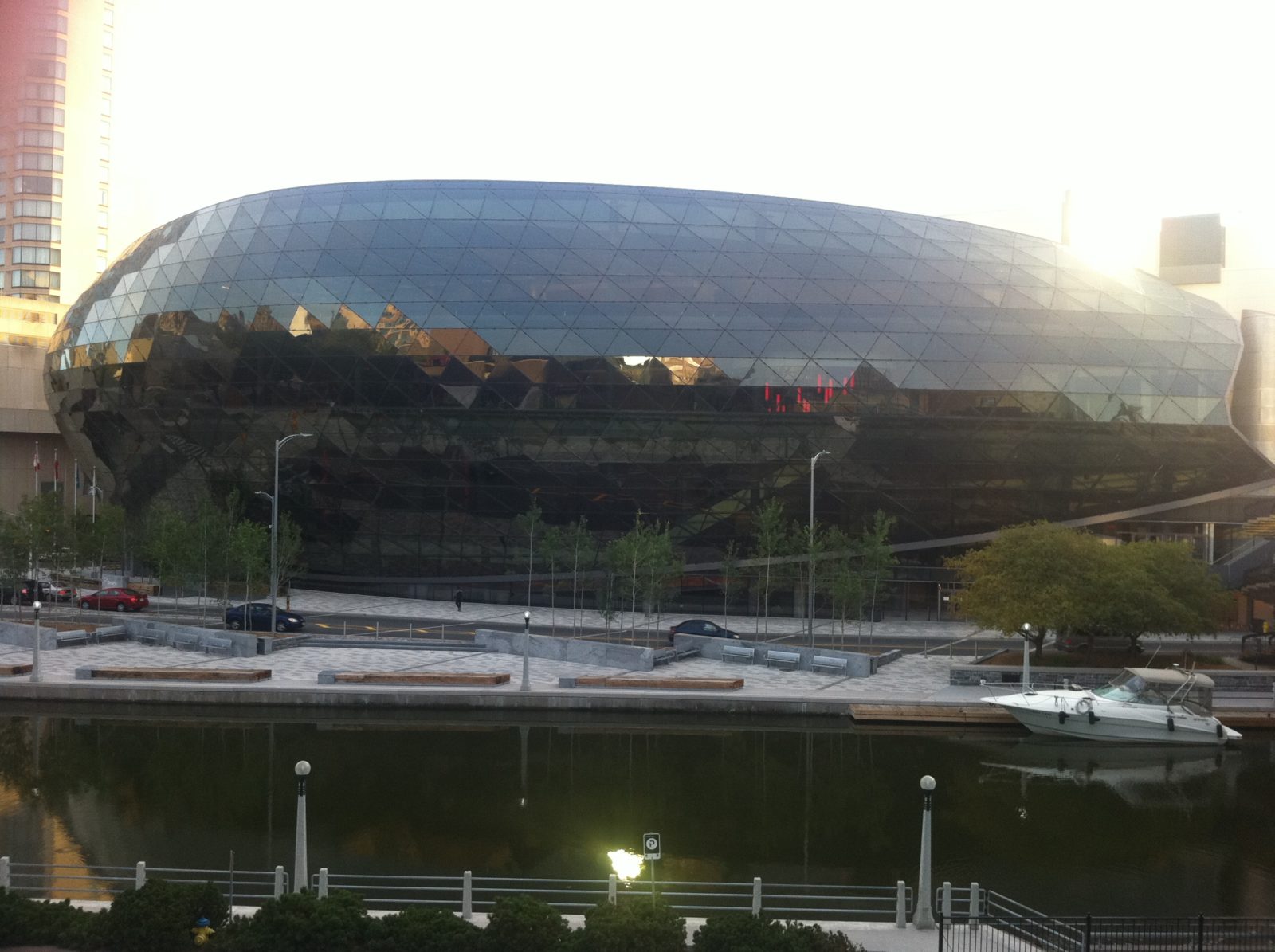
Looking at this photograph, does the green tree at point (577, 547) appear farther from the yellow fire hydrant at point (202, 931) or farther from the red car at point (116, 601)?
the yellow fire hydrant at point (202, 931)

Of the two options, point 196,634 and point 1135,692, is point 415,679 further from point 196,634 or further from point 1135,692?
point 1135,692

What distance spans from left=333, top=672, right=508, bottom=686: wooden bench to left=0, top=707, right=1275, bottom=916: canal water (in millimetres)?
2339

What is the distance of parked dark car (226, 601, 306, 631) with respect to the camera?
149ft

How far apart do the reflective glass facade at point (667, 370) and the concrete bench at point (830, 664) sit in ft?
53.9

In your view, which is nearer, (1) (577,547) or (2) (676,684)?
(2) (676,684)

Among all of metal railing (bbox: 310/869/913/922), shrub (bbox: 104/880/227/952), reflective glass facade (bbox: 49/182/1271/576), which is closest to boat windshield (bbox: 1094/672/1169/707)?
metal railing (bbox: 310/869/913/922)

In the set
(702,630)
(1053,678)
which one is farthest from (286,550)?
(1053,678)

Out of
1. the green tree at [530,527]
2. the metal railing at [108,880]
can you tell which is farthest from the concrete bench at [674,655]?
the metal railing at [108,880]

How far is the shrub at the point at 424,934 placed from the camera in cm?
1330

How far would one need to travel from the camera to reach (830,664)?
37.9 meters

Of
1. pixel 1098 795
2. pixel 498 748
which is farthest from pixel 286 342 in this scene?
pixel 1098 795

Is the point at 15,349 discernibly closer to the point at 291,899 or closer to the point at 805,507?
the point at 805,507

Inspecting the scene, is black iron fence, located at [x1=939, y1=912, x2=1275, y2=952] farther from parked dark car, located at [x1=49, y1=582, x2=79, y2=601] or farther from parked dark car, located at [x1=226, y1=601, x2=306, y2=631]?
parked dark car, located at [x1=49, y1=582, x2=79, y2=601]

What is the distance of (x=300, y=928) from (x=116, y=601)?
1658 inches
